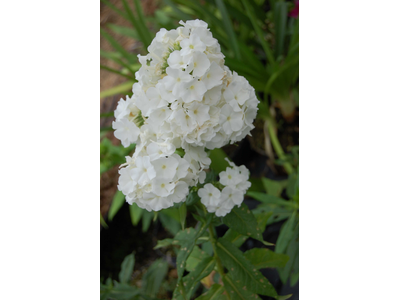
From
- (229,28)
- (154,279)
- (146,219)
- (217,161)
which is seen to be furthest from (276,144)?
(154,279)

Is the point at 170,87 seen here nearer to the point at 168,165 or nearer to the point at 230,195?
the point at 168,165

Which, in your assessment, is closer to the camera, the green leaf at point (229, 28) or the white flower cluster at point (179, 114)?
the white flower cluster at point (179, 114)

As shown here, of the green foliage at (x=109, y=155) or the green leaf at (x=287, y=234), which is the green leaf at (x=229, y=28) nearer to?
the green foliage at (x=109, y=155)

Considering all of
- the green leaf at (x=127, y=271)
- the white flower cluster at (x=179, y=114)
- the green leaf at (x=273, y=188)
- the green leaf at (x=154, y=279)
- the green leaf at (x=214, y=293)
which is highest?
the white flower cluster at (x=179, y=114)

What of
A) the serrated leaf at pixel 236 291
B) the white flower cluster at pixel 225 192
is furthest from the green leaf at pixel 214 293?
the white flower cluster at pixel 225 192

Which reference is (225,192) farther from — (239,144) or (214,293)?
(239,144)

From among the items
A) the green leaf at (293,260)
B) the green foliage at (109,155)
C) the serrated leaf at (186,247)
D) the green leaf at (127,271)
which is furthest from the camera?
the green foliage at (109,155)

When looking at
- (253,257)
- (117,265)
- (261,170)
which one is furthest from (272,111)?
(117,265)

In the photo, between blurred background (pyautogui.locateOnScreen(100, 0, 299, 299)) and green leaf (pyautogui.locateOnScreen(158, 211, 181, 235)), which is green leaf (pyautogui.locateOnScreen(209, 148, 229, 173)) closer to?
blurred background (pyautogui.locateOnScreen(100, 0, 299, 299))
